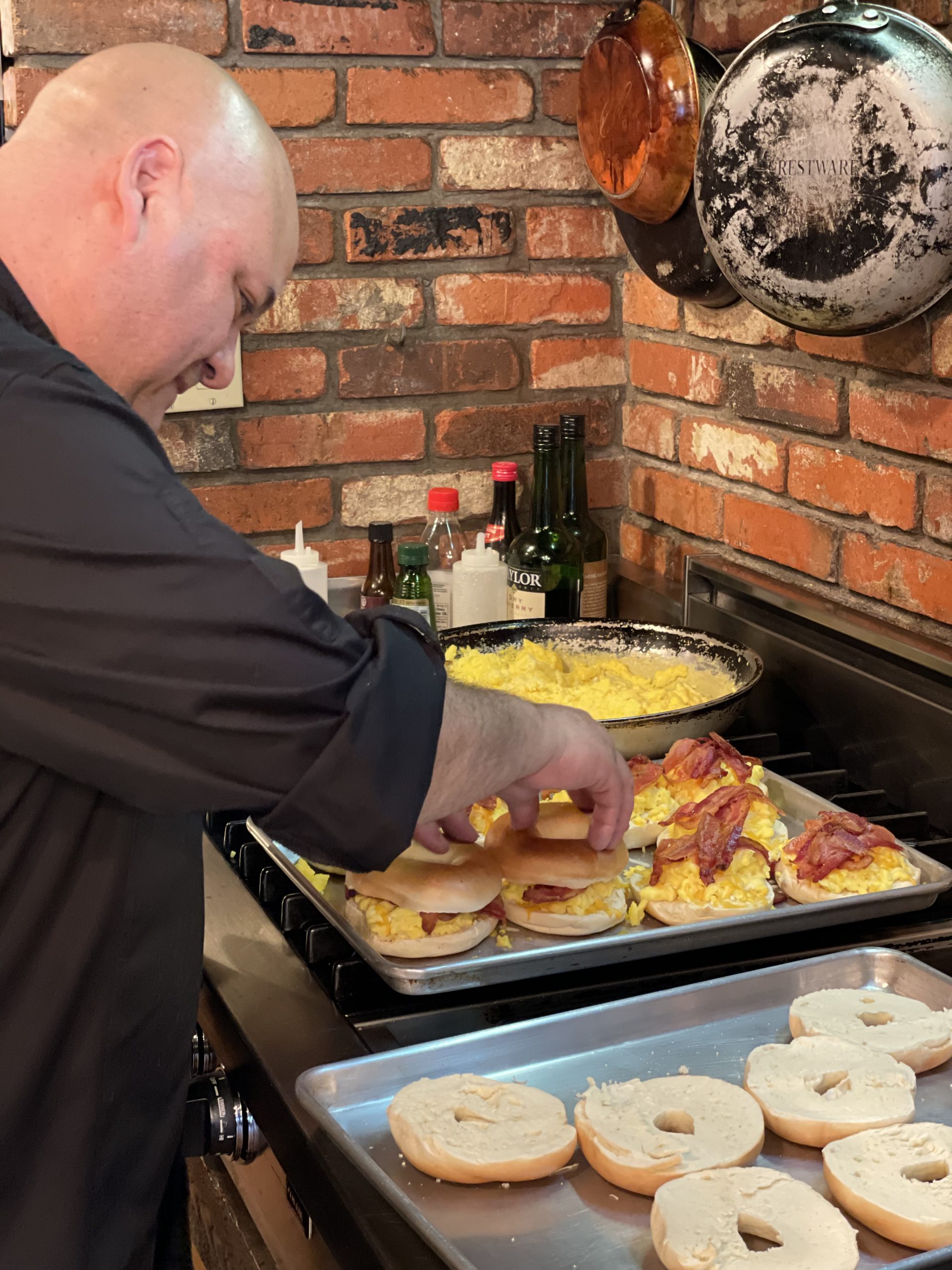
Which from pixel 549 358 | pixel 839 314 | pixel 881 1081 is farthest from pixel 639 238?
pixel 881 1081

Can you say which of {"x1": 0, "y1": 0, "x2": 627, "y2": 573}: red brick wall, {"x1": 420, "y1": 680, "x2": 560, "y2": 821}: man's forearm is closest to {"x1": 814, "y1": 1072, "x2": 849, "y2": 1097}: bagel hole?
{"x1": 420, "y1": 680, "x2": 560, "y2": 821}: man's forearm

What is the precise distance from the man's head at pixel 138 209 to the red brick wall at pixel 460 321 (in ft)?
3.00

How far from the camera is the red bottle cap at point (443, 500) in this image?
6.51ft

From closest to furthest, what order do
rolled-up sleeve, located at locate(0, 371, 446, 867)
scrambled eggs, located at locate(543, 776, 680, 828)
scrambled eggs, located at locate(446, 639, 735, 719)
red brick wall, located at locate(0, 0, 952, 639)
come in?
rolled-up sleeve, located at locate(0, 371, 446, 867) < scrambled eggs, located at locate(543, 776, 680, 828) < scrambled eggs, located at locate(446, 639, 735, 719) < red brick wall, located at locate(0, 0, 952, 639)

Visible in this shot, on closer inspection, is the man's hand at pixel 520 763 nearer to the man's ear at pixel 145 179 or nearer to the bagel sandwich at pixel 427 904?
the bagel sandwich at pixel 427 904

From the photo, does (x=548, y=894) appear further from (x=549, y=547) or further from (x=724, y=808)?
(x=549, y=547)

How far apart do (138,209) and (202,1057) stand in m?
0.77

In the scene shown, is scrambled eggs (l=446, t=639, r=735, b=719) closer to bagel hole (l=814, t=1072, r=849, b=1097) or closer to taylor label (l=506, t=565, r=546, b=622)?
taylor label (l=506, t=565, r=546, b=622)

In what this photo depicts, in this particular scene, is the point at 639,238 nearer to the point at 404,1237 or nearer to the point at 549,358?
the point at 549,358

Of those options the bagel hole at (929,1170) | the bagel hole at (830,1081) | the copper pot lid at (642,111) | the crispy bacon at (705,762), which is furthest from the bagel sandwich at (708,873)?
the copper pot lid at (642,111)

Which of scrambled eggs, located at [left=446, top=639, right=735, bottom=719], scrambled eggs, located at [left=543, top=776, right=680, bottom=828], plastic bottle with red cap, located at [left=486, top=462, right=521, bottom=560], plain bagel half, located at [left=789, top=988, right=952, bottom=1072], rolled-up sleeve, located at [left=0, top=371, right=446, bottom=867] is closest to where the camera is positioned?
rolled-up sleeve, located at [left=0, top=371, right=446, bottom=867]

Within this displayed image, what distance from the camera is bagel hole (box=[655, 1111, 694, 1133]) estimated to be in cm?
95

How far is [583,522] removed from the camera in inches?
82.8

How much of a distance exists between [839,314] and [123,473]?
0.91 m
